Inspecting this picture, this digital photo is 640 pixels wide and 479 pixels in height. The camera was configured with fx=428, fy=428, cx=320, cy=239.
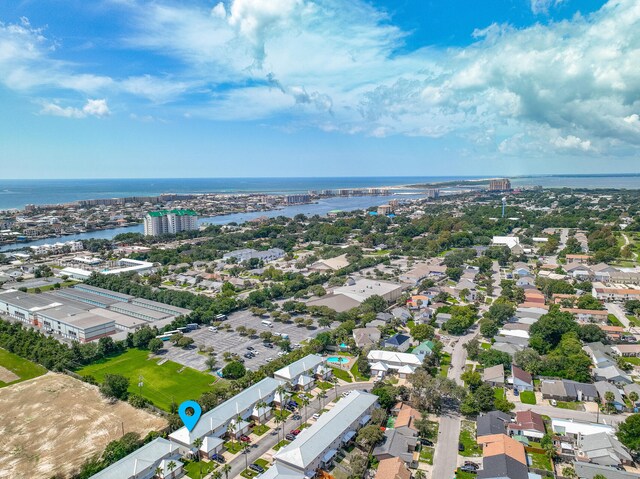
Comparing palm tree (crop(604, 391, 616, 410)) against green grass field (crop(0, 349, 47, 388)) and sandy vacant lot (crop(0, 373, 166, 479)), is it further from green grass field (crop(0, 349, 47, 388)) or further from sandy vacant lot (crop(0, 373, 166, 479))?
green grass field (crop(0, 349, 47, 388))

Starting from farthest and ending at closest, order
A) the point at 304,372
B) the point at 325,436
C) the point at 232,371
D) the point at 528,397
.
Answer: the point at 232,371
the point at 304,372
the point at 528,397
the point at 325,436

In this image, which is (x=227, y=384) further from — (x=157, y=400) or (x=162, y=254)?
(x=162, y=254)

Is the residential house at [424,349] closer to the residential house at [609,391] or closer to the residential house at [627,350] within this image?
the residential house at [609,391]

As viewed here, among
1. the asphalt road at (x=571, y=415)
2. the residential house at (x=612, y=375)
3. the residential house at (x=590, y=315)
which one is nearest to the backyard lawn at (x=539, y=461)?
the asphalt road at (x=571, y=415)

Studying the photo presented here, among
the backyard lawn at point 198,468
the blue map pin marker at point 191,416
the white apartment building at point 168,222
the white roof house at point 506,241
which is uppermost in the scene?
the white apartment building at point 168,222

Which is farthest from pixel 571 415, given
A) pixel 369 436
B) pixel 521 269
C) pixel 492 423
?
pixel 521 269

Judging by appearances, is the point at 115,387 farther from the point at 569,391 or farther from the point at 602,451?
the point at 569,391
